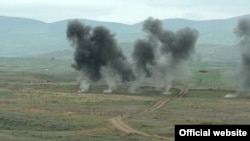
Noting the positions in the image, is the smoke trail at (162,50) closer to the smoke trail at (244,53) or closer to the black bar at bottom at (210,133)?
the smoke trail at (244,53)

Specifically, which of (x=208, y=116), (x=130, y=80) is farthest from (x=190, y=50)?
(x=208, y=116)

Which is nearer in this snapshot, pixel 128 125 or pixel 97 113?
pixel 128 125

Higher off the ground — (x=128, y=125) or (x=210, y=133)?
(x=210, y=133)

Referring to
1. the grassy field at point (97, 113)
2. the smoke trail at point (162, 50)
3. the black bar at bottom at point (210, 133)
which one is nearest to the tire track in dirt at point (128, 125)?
the grassy field at point (97, 113)

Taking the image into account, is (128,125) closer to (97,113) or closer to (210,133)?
(97,113)

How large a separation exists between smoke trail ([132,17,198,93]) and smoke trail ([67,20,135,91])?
390 centimetres

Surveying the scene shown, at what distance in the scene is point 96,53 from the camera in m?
122

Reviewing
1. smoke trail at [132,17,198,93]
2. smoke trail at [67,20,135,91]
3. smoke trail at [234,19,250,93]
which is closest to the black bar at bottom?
smoke trail at [234,19,250,93]

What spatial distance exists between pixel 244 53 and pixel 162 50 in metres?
20.9

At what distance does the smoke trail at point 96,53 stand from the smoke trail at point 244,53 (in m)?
26.3

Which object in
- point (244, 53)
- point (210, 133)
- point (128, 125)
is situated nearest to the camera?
point (210, 133)

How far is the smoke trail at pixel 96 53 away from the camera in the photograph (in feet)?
401

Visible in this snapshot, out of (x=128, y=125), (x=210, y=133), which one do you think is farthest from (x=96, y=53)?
(x=210, y=133)

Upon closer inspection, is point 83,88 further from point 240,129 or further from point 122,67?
point 240,129
